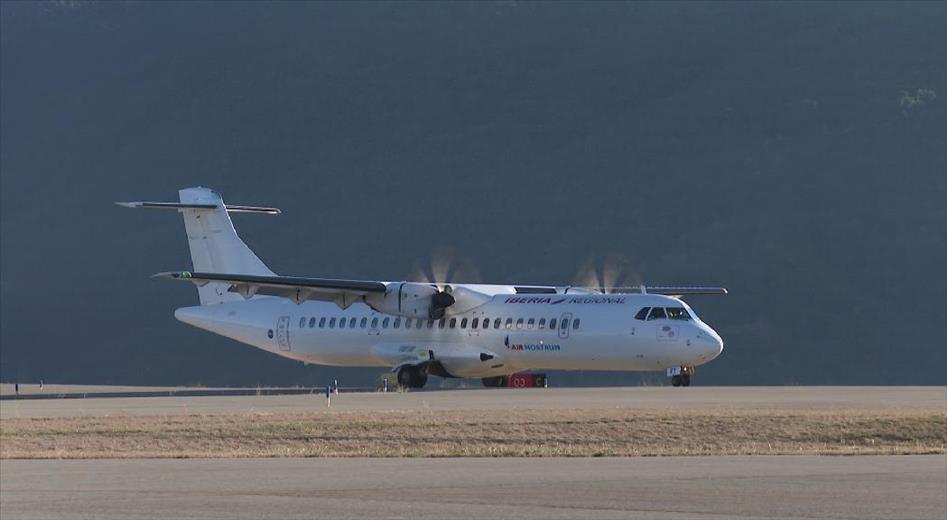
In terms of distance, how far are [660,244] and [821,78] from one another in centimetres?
2987

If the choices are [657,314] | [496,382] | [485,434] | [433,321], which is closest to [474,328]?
[433,321]

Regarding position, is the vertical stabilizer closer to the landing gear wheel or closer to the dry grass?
the landing gear wheel

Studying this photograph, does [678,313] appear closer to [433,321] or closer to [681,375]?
[681,375]

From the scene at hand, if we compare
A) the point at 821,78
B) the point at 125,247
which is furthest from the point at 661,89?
the point at 125,247

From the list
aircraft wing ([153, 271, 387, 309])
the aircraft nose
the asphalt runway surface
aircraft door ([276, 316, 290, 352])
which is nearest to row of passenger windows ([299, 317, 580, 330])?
aircraft door ([276, 316, 290, 352])

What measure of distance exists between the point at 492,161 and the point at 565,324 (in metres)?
72.2

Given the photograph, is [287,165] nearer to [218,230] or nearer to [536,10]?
[536,10]

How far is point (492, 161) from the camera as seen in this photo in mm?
117188

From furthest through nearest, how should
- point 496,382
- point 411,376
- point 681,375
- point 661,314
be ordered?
point 496,382 < point 411,376 < point 681,375 < point 661,314

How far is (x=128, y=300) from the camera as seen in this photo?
10375 cm

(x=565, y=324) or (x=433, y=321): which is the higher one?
(x=433, y=321)

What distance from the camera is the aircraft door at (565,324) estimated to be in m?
45.5

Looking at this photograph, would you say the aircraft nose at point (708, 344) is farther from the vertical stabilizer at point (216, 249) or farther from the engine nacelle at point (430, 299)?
the vertical stabilizer at point (216, 249)

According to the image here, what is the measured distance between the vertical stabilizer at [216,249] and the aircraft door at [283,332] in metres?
1.98
